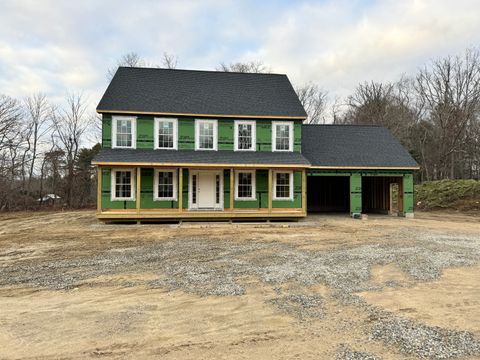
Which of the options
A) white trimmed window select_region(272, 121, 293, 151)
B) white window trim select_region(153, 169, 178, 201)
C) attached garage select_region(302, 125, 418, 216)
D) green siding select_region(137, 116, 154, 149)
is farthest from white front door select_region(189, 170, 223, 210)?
attached garage select_region(302, 125, 418, 216)

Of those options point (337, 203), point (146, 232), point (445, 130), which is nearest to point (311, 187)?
point (337, 203)

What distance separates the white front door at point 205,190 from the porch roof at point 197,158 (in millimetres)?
1039

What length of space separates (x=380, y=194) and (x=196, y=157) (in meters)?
11.7

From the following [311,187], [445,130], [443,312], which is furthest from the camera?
[445,130]

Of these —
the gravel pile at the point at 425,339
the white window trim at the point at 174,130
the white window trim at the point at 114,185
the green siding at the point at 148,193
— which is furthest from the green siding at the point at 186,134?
the gravel pile at the point at 425,339

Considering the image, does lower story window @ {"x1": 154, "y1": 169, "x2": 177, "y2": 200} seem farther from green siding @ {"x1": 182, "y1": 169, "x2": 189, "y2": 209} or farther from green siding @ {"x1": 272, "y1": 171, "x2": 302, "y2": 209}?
green siding @ {"x1": 272, "y1": 171, "x2": 302, "y2": 209}

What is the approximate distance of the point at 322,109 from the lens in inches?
1561

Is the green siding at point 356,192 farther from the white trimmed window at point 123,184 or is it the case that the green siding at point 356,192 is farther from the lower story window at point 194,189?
the white trimmed window at point 123,184

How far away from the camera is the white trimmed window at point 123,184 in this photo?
15.4 metres

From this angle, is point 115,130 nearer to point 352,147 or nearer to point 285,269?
point 285,269

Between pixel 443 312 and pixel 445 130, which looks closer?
pixel 443 312

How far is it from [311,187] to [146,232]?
38.3 ft

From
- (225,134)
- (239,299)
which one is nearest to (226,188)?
(225,134)

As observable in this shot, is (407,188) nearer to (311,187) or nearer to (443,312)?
(311,187)
